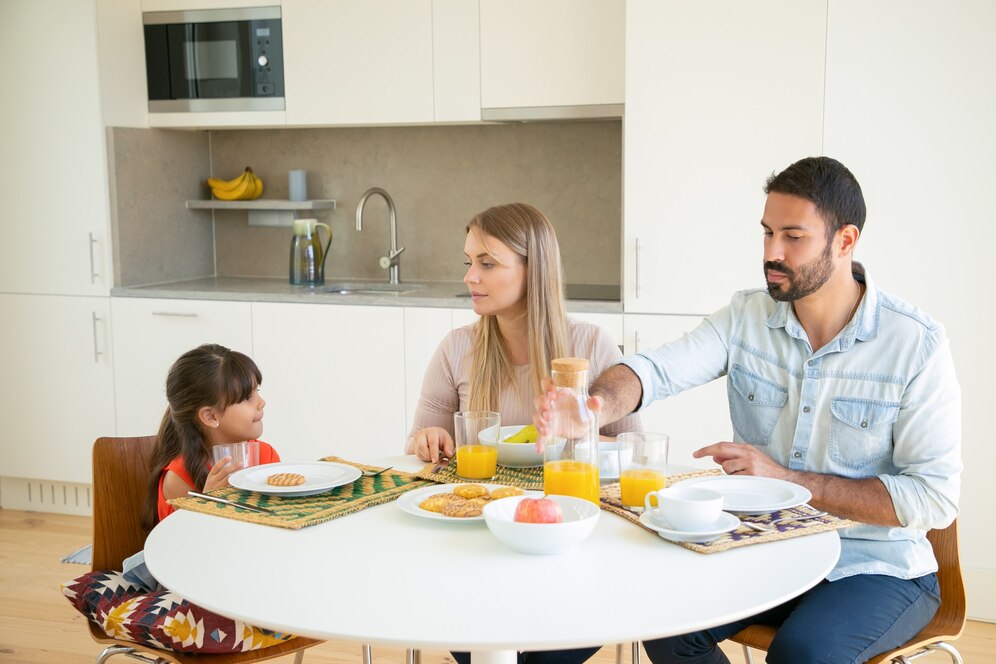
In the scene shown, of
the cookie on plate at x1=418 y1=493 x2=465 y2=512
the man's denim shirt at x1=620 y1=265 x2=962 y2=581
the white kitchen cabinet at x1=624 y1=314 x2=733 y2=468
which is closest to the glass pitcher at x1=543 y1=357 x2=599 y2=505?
the cookie on plate at x1=418 y1=493 x2=465 y2=512

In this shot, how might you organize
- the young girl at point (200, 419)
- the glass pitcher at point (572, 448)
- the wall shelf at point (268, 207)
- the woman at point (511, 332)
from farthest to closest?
the wall shelf at point (268, 207), the woman at point (511, 332), the young girl at point (200, 419), the glass pitcher at point (572, 448)

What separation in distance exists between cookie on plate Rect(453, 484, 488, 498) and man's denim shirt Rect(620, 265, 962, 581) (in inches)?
20.1

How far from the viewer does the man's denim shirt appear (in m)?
1.76

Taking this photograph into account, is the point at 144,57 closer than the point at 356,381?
No

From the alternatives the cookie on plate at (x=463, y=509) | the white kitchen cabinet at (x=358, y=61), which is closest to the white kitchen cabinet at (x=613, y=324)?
the white kitchen cabinet at (x=358, y=61)

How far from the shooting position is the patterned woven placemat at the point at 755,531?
4.64 ft

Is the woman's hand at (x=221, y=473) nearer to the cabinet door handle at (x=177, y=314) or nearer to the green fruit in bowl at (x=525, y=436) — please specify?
the green fruit in bowl at (x=525, y=436)

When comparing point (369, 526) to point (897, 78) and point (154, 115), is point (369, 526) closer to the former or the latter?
point (897, 78)

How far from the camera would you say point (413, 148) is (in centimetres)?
404

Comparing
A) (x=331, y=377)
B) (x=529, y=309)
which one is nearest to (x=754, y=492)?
(x=529, y=309)

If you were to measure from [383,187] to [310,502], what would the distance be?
8.52 feet

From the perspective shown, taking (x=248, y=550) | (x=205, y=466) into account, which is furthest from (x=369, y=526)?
(x=205, y=466)

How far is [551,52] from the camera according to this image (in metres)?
3.31

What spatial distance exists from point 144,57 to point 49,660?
2.24 m
